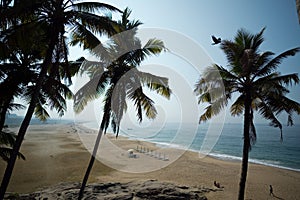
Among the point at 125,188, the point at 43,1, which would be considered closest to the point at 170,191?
the point at 125,188

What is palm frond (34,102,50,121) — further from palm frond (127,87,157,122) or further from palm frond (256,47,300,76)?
palm frond (256,47,300,76)

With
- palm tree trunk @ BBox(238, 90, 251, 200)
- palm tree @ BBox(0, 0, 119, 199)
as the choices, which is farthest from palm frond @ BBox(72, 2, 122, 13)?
palm tree trunk @ BBox(238, 90, 251, 200)

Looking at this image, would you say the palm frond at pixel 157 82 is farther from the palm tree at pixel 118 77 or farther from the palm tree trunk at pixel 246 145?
the palm tree trunk at pixel 246 145

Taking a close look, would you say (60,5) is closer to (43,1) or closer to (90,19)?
Result: (43,1)

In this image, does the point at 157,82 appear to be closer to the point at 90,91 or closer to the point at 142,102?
the point at 142,102

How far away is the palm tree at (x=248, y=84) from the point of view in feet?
25.5

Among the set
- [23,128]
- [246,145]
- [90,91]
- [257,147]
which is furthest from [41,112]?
[257,147]

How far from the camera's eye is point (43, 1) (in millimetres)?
5797

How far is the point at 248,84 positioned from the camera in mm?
8148

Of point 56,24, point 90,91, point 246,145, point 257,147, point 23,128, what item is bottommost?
point 257,147

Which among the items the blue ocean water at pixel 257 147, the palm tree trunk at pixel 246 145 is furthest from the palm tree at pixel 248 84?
the blue ocean water at pixel 257 147

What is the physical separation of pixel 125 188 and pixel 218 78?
9.30 m

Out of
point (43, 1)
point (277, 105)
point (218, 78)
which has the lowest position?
point (277, 105)

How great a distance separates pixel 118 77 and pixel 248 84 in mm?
5411
